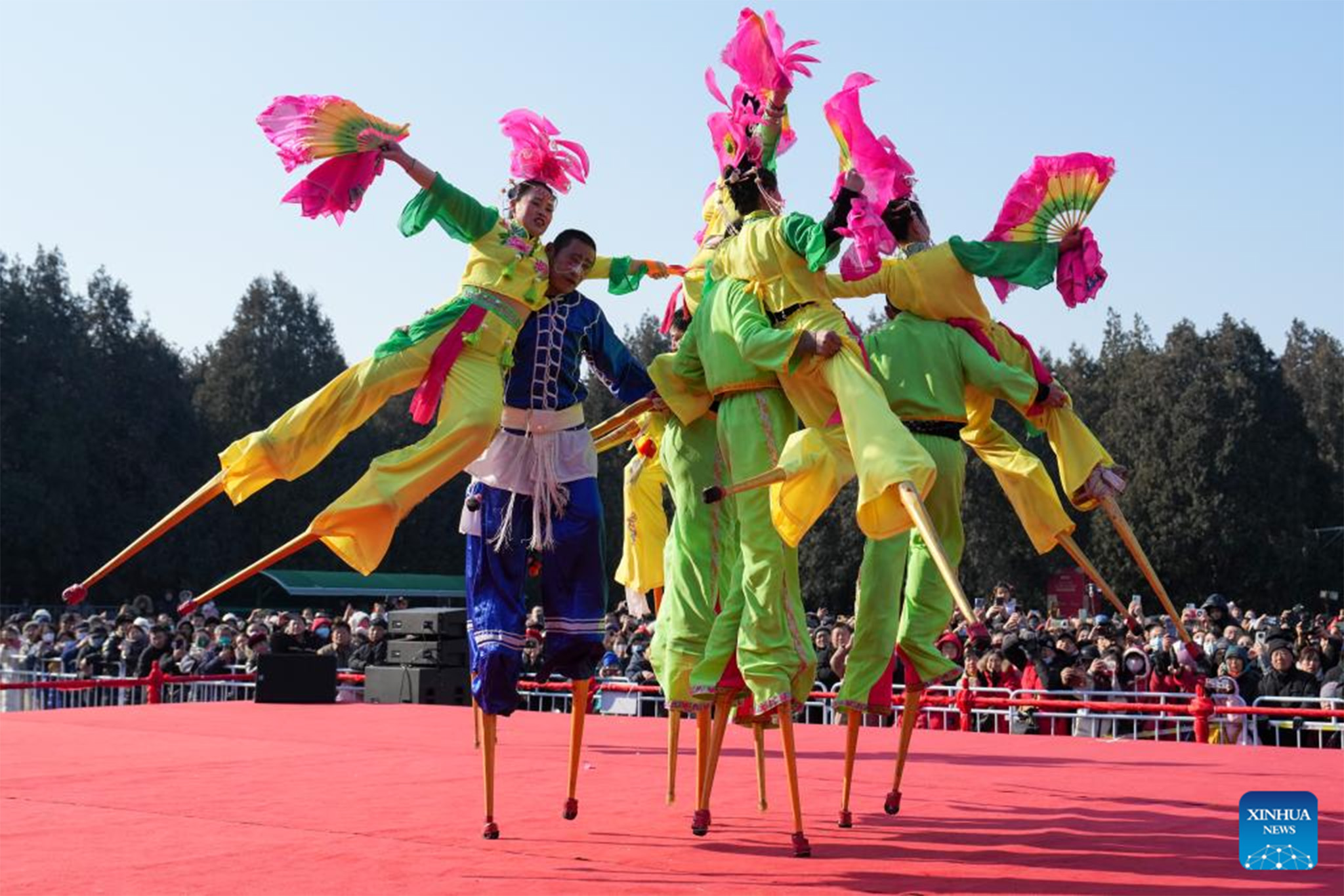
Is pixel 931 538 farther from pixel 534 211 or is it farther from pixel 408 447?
pixel 534 211

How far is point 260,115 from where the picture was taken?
495 cm

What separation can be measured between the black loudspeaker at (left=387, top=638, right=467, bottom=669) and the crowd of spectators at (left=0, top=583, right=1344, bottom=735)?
0.77 metres

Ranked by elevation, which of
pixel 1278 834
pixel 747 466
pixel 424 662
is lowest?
pixel 1278 834

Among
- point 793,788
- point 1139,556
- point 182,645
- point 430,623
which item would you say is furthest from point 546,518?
point 182,645

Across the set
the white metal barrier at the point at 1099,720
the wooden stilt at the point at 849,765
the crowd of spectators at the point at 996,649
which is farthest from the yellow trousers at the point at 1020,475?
the white metal barrier at the point at 1099,720

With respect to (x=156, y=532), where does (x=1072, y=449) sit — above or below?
above

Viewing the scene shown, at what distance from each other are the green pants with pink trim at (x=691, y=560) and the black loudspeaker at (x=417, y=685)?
24.3ft

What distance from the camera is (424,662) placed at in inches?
505

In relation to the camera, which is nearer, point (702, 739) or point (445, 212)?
point (445, 212)

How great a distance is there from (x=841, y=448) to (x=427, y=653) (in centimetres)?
872

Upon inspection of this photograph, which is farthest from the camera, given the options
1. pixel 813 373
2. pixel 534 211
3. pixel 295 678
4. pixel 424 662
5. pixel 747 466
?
pixel 424 662

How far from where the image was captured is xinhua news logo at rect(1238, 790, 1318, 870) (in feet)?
14.3

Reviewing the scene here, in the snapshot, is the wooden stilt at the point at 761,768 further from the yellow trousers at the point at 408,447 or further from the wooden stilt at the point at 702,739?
the yellow trousers at the point at 408,447

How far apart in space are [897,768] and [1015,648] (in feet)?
20.1
